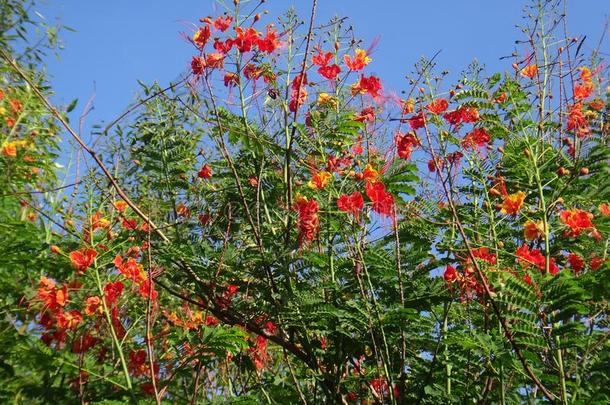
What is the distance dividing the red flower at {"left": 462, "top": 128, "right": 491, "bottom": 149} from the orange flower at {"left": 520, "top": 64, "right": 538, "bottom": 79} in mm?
577

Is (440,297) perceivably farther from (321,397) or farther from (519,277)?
(321,397)

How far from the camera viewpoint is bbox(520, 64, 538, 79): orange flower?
393cm

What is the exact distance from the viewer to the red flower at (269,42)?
3780mm

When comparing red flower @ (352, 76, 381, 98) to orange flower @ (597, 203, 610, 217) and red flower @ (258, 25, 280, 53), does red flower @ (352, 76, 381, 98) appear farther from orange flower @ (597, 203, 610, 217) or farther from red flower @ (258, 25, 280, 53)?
orange flower @ (597, 203, 610, 217)

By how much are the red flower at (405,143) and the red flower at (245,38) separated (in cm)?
98

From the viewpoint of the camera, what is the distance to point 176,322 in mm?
4059

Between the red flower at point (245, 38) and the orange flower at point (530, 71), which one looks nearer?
the red flower at point (245, 38)

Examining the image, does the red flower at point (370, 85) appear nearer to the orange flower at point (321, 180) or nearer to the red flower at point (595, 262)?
the orange flower at point (321, 180)

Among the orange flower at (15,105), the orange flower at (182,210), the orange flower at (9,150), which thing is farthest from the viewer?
the orange flower at (15,105)

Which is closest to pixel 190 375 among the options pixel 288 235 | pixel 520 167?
pixel 288 235

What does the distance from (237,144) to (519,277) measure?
6.38 feet

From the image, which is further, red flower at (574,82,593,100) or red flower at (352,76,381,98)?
red flower at (574,82,593,100)

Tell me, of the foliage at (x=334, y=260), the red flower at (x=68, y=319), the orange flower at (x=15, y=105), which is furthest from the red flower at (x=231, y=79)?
the orange flower at (x=15, y=105)

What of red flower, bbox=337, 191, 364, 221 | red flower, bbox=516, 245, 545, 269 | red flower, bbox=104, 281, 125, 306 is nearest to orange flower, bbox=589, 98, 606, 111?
red flower, bbox=516, 245, 545, 269
